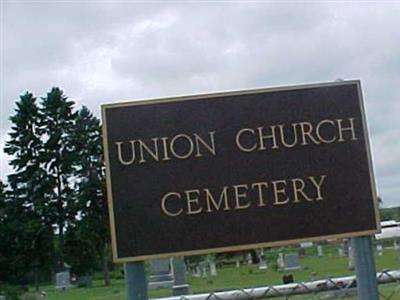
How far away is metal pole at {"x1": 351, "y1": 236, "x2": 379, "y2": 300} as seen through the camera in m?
6.71

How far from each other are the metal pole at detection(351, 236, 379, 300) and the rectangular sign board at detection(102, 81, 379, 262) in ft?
0.49

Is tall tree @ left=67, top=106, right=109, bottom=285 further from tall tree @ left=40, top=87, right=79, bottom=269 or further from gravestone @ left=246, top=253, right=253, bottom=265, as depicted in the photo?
gravestone @ left=246, top=253, right=253, bottom=265

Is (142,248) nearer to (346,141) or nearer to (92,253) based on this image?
(346,141)

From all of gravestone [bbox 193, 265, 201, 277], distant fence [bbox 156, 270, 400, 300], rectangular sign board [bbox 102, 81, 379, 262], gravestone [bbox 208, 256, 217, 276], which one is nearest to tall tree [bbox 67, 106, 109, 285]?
gravestone [bbox 193, 265, 201, 277]

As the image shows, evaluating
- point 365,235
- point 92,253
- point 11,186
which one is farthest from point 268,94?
point 11,186

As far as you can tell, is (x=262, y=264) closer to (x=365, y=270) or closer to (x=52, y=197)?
(x=52, y=197)

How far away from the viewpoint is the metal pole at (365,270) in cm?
671

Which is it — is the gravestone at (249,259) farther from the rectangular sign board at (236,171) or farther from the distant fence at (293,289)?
the rectangular sign board at (236,171)

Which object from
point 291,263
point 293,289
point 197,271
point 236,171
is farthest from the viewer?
point 197,271

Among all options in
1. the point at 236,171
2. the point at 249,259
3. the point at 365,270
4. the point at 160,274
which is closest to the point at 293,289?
the point at 365,270

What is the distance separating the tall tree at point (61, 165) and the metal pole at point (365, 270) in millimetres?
36357

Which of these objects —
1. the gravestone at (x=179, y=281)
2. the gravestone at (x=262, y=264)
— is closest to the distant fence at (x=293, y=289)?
the gravestone at (x=179, y=281)

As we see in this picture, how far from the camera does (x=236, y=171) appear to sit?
6617 millimetres

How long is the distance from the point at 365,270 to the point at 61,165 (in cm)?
3747
